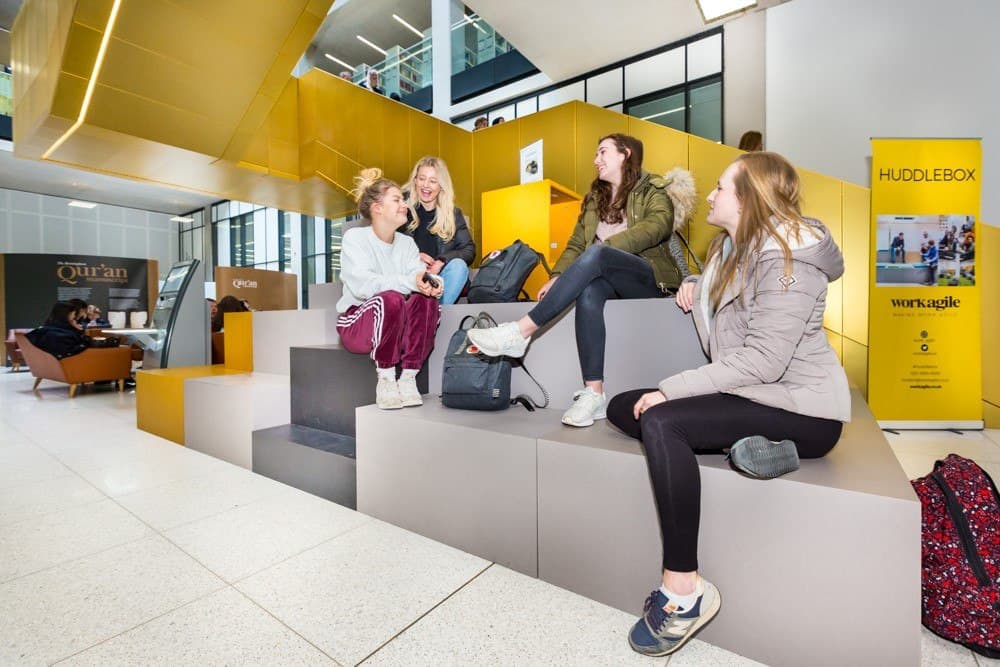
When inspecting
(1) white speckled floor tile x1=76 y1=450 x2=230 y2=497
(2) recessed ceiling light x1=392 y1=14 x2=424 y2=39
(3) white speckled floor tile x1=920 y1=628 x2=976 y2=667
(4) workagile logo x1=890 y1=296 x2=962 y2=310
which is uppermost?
(2) recessed ceiling light x1=392 y1=14 x2=424 y2=39

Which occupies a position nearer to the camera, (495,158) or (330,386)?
(330,386)

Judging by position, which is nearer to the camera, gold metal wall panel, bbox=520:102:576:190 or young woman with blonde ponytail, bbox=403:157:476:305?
young woman with blonde ponytail, bbox=403:157:476:305

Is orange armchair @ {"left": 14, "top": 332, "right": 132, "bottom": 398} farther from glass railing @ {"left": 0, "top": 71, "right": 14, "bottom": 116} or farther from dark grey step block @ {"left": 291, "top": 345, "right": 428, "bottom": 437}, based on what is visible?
glass railing @ {"left": 0, "top": 71, "right": 14, "bottom": 116}

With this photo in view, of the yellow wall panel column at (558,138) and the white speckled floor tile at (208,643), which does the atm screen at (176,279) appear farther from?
the white speckled floor tile at (208,643)

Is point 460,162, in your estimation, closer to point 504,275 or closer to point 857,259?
point 504,275

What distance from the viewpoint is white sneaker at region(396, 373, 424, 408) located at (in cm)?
201

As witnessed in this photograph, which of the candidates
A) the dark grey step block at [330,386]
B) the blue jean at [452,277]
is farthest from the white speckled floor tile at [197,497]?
the blue jean at [452,277]

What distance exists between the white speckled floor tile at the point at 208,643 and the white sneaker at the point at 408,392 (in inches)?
34.8

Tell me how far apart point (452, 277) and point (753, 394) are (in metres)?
1.86

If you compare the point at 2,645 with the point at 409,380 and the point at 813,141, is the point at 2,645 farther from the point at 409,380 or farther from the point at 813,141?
the point at 813,141

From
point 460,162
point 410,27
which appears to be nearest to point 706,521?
point 460,162

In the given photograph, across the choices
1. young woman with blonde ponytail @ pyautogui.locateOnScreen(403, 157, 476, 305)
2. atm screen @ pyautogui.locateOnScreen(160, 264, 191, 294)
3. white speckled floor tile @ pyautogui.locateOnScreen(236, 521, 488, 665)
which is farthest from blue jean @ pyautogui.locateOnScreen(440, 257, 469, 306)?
atm screen @ pyautogui.locateOnScreen(160, 264, 191, 294)

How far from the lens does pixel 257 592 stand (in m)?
1.42

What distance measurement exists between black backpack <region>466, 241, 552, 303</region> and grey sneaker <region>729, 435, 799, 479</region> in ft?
4.75
